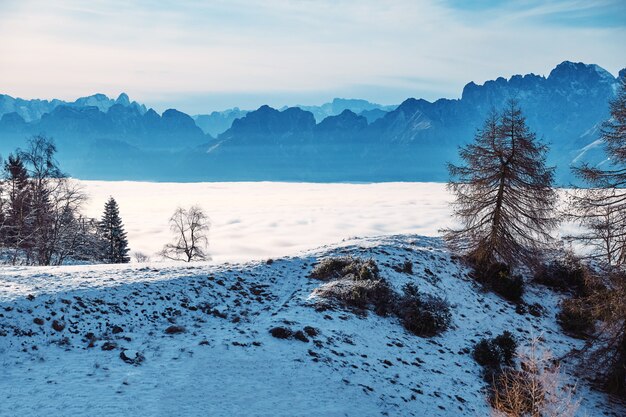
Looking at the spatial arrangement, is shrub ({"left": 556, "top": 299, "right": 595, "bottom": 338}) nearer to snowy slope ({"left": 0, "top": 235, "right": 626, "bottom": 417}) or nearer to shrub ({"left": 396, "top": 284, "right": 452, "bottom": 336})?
snowy slope ({"left": 0, "top": 235, "right": 626, "bottom": 417})

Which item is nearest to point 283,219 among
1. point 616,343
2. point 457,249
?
point 457,249

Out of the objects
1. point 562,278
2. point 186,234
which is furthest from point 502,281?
point 186,234

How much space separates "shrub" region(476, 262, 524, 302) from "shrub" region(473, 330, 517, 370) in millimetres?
7408

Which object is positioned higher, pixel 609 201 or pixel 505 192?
pixel 505 192

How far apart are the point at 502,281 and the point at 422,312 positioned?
10041 mm

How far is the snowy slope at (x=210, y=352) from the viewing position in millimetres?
9508

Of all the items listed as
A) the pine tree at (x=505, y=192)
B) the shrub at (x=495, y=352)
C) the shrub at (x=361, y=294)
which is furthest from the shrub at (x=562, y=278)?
the shrub at (x=361, y=294)

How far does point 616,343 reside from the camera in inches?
655

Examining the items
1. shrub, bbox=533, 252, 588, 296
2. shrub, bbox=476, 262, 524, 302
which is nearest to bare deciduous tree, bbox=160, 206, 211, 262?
shrub, bbox=476, 262, 524, 302

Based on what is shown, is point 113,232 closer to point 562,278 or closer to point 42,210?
point 42,210

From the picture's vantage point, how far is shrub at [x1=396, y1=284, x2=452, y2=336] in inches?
659

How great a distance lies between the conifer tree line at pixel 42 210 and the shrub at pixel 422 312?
94.1 feet

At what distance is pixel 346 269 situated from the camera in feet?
64.8

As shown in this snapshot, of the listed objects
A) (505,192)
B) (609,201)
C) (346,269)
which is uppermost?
(505,192)
